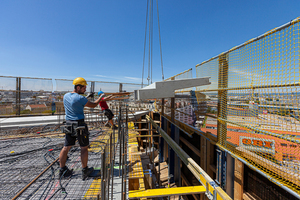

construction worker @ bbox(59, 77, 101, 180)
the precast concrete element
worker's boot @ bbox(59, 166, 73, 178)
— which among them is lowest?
worker's boot @ bbox(59, 166, 73, 178)

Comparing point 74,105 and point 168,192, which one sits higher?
point 74,105

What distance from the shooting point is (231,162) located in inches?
102

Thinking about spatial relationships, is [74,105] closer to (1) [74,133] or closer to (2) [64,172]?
(1) [74,133]

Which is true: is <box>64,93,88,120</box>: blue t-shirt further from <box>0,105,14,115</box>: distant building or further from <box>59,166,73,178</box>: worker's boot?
<box>0,105,14,115</box>: distant building

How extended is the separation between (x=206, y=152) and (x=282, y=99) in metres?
2.22

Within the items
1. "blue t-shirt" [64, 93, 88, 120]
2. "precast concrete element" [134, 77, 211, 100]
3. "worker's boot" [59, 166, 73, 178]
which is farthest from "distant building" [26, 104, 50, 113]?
"precast concrete element" [134, 77, 211, 100]

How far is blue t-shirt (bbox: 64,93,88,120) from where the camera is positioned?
302 cm

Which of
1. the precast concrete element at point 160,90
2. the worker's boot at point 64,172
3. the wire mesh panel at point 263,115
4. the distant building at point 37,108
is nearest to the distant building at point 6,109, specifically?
the distant building at point 37,108

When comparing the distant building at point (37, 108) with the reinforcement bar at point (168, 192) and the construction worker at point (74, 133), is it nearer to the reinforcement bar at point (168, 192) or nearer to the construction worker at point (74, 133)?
the construction worker at point (74, 133)

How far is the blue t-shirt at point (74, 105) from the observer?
9.91 ft

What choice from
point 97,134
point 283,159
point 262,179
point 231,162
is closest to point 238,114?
point 283,159

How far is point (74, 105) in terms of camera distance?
9.95 feet

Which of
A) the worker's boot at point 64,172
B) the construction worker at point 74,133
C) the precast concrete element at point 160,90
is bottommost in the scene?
the worker's boot at point 64,172

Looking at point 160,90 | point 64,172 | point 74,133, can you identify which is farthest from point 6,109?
point 160,90
